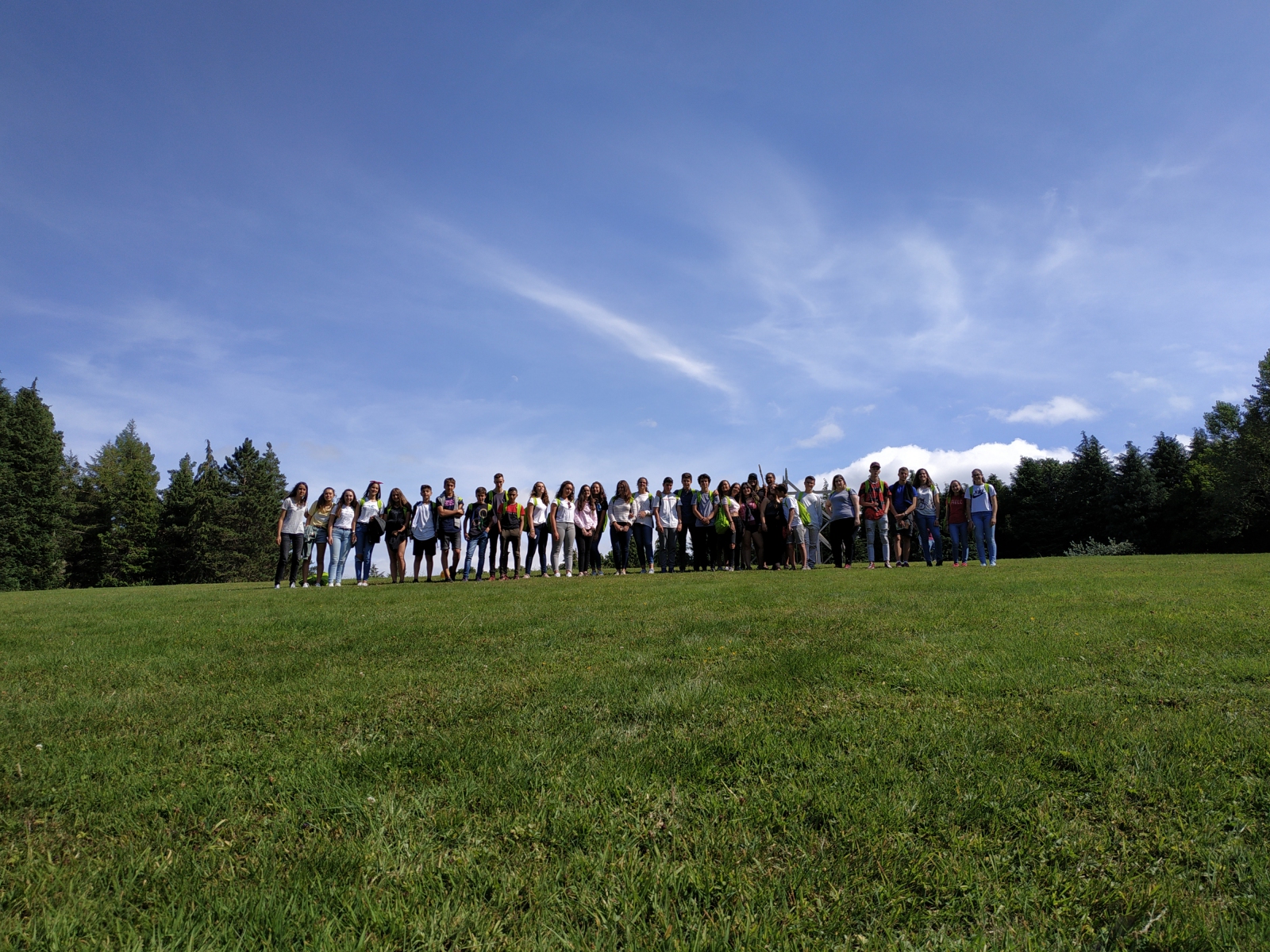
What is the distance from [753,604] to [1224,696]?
491 cm

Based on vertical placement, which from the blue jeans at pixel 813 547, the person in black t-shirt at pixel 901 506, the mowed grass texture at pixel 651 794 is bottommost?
the mowed grass texture at pixel 651 794

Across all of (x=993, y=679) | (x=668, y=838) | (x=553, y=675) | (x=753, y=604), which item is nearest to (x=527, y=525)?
(x=753, y=604)

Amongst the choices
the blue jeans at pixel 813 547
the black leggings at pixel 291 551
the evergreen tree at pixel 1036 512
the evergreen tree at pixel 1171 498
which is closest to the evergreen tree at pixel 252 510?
the black leggings at pixel 291 551

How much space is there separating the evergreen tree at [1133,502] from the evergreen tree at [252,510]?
75.2 m

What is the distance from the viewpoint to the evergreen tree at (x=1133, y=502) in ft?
205

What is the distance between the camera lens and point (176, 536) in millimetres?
63312

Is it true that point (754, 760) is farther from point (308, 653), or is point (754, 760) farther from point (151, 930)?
point (308, 653)

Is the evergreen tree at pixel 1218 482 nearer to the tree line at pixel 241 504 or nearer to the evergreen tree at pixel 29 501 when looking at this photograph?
the tree line at pixel 241 504

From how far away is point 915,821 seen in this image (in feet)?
Result: 9.63

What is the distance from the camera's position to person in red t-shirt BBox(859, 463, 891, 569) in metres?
17.2

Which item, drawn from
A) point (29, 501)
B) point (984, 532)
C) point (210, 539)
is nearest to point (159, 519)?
point (210, 539)

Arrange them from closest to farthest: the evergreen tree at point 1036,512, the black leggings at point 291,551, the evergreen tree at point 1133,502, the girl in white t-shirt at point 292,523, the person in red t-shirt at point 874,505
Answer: the girl in white t-shirt at point 292,523 → the black leggings at point 291,551 → the person in red t-shirt at point 874,505 → the evergreen tree at point 1133,502 → the evergreen tree at point 1036,512

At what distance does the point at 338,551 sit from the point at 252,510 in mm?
57174

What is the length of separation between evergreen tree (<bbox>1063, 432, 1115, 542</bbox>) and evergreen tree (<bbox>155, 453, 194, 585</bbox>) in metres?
81.6
